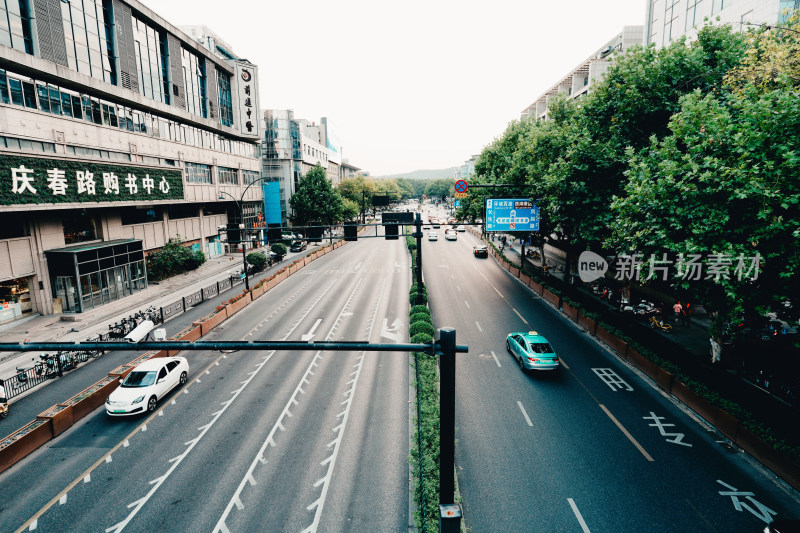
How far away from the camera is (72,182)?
27141 millimetres

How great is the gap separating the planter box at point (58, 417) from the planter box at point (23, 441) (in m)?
0.13

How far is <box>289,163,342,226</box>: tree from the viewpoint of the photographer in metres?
63.1

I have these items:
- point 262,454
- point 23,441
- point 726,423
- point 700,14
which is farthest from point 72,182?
point 700,14

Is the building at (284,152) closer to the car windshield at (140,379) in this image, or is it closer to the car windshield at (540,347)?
the car windshield at (140,379)

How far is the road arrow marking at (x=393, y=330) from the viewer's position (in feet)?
76.4

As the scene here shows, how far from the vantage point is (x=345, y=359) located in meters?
21.0

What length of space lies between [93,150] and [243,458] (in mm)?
31991

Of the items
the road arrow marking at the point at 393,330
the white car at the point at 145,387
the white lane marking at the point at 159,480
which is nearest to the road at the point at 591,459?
the road arrow marking at the point at 393,330

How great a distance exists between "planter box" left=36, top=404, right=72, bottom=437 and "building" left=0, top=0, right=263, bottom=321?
16.2 m

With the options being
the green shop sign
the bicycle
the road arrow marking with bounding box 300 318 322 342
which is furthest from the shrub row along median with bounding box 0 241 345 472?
the bicycle

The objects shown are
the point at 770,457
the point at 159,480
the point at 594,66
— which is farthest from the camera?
the point at 594,66

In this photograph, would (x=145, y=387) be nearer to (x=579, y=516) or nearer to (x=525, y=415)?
(x=525, y=415)

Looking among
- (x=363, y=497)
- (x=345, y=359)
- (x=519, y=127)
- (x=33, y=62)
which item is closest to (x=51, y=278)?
(x=33, y=62)

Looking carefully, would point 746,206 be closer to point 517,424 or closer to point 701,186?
point 701,186
